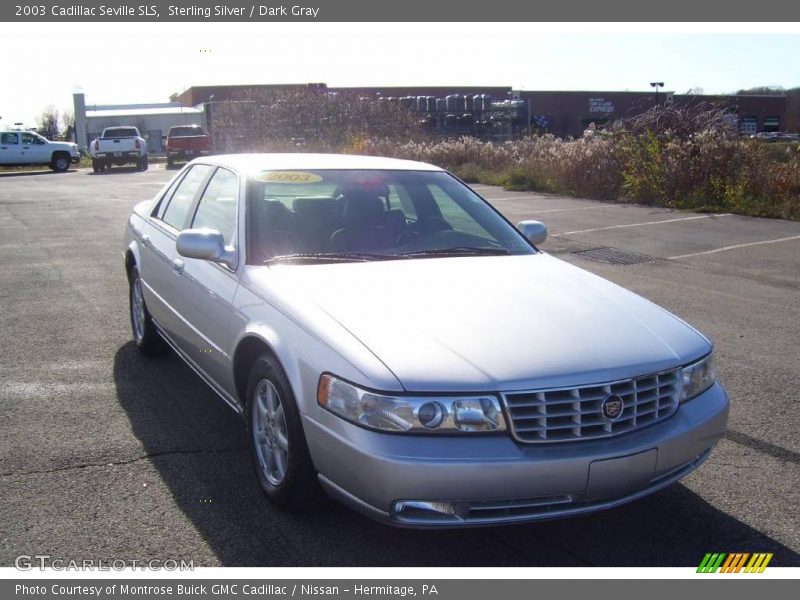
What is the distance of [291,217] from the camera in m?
4.53

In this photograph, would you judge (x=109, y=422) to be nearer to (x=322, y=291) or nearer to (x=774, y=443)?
(x=322, y=291)

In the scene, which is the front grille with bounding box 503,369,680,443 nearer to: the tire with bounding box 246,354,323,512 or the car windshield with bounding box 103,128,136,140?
the tire with bounding box 246,354,323,512

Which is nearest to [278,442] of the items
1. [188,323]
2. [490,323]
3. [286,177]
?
[490,323]

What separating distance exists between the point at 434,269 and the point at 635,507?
1463 millimetres

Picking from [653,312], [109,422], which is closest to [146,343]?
[109,422]

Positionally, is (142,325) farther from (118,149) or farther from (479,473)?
(118,149)

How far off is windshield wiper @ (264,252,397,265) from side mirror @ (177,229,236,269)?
0.78ft

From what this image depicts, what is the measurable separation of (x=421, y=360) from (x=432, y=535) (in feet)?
2.68

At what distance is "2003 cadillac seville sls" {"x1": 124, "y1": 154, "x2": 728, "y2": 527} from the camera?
3.04 m

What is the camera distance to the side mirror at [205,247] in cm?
418

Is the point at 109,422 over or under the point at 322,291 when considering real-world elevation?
under

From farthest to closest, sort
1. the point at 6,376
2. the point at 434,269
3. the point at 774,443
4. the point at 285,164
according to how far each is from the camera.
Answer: the point at 6,376 < the point at 285,164 < the point at 774,443 < the point at 434,269

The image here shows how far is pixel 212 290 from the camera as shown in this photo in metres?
4.42

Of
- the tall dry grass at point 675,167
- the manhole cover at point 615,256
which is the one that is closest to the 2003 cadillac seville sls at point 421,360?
the manhole cover at point 615,256
